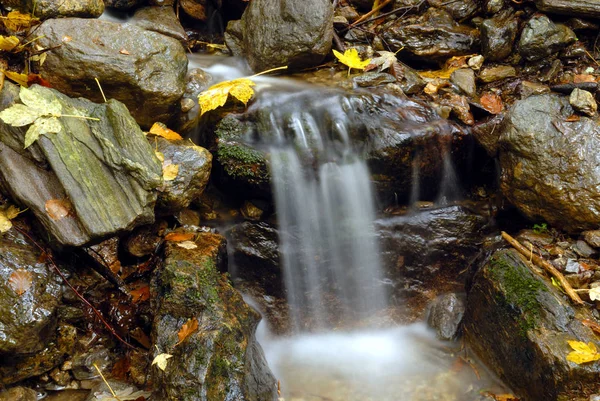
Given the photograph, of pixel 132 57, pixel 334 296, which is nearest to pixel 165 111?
→ pixel 132 57

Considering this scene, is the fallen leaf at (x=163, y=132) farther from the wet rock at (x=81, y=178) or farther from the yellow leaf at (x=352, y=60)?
the yellow leaf at (x=352, y=60)

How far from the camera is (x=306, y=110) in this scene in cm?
453

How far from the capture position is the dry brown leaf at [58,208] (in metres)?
3.11

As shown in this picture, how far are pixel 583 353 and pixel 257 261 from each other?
2.56 m

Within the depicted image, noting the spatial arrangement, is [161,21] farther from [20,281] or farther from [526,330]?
[526,330]

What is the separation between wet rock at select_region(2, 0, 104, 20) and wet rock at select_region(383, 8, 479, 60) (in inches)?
133

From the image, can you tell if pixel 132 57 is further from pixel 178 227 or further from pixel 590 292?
pixel 590 292

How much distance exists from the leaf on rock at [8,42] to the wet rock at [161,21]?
2.14 meters

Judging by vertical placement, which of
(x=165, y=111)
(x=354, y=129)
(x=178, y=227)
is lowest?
(x=178, y=227)

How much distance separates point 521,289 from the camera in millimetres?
3346

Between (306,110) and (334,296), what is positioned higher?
(306,110)

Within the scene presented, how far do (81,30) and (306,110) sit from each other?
6.83 feet

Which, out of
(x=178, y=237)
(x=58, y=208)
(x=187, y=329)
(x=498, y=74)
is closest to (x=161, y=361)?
(x=187, y=329)

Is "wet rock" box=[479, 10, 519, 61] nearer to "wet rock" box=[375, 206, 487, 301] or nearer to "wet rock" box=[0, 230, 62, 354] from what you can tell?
"wet rock" box=[375, 206, 487, 301]
